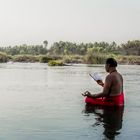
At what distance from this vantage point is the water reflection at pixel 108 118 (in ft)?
42.8

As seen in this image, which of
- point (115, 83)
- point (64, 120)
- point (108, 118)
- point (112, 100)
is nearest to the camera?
point (64, 120)

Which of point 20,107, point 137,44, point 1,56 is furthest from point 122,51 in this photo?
point 20,107

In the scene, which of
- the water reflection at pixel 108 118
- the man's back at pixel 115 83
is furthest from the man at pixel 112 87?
the water reflection at pixel 108 118

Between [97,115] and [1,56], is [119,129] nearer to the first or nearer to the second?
[97,115]

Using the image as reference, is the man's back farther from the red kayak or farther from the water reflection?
the water reflection

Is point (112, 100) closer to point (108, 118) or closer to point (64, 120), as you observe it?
point (108, 118)

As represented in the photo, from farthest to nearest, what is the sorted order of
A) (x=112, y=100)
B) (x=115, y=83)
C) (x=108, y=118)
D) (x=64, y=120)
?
(x=112, y=100), (x=115, y=83), (x=108, y=118), (x=64, y=120)

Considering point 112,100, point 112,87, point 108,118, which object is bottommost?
point 108,118

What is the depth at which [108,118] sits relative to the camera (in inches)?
624

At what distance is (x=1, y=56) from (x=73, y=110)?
97372 mm

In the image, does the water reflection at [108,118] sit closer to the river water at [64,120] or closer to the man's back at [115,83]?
the river water at [64,120]

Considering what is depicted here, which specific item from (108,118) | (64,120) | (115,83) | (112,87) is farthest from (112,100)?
(64,120)

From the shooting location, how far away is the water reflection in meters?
13.0

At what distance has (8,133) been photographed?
12797mm
